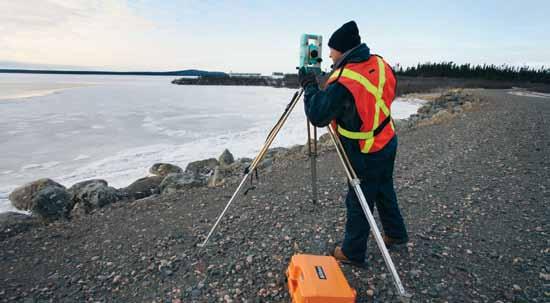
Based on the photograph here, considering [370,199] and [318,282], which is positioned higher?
[370,199]

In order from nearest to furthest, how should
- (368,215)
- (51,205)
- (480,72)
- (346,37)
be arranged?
(368,215) → (346,37) → (51,205) → (480,72)

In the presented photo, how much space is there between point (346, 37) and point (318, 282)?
1797 millimetres

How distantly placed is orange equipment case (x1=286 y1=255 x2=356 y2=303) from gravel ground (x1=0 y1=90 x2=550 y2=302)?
0.43m

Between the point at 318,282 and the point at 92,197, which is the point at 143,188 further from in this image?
the point at 318,282

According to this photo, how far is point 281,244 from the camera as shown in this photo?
3396 millimetres

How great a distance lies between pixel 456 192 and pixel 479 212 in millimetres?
672

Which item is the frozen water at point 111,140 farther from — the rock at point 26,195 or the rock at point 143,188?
the rock at point 143,188

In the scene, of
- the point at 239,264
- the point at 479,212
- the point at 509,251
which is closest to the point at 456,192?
the point at 479,212

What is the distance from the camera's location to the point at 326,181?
541 cm

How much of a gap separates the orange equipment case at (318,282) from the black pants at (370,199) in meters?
0.40

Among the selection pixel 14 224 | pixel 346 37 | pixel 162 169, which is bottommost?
pixel 162 169

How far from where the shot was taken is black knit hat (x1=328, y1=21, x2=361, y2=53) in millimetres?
2334


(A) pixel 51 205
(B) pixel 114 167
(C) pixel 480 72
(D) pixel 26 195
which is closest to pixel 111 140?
(B) pixel 114 167

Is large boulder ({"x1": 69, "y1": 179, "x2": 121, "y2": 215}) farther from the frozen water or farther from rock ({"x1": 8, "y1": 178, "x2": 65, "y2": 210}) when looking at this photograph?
the frozen water
